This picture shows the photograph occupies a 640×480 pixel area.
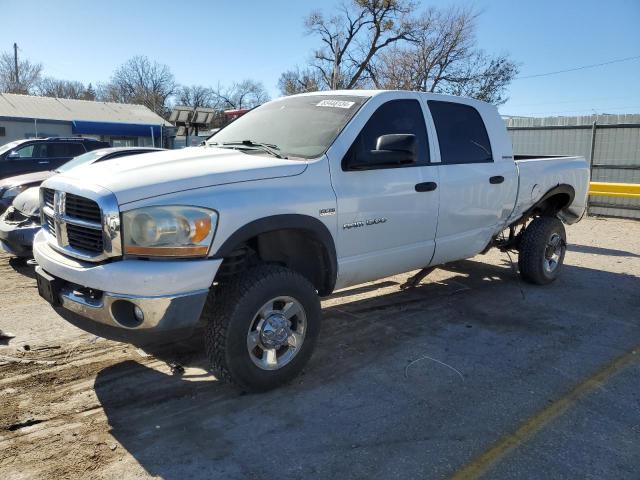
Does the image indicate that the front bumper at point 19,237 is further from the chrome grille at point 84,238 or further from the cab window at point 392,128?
the cab window at point 392,128

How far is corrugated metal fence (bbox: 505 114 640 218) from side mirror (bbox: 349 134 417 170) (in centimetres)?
1113

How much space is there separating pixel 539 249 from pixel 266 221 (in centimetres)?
408

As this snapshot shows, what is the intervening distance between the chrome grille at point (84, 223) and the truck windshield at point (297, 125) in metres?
1.35

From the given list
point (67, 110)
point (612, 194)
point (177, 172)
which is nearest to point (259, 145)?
point (177, 172)

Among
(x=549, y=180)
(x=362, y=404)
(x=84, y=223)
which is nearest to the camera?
(x=84, y=223)

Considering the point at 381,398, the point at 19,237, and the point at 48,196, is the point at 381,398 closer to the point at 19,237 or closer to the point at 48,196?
the point at 48,196

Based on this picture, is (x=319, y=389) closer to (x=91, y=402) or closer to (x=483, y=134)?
(x=91, y=402)

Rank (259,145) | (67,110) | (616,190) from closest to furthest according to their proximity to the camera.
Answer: (259,145)
(616,190)
(67,110)

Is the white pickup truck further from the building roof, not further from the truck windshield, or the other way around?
the building roof

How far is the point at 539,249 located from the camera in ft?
20.0

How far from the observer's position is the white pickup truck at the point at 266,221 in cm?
292

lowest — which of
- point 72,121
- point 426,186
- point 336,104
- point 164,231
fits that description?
point 164,231

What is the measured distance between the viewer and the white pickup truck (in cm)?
292

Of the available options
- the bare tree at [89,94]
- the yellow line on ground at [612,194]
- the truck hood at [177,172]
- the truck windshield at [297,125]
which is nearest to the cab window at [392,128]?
the truck windshield at [297,125]
